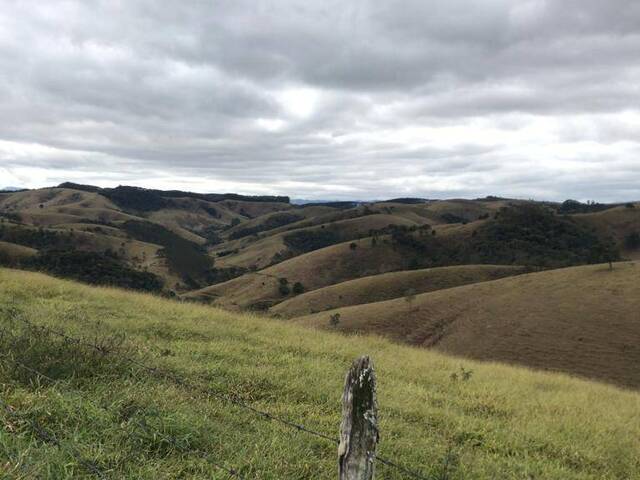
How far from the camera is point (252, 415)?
23.6 ft

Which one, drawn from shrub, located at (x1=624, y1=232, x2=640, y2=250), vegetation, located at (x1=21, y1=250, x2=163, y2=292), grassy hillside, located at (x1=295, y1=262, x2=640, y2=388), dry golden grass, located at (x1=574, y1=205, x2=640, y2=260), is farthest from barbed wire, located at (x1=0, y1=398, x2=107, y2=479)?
shrub, located at (x1=624, y1=232, x2=640, y2=250)

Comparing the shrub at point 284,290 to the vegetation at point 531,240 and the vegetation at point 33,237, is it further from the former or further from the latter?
the vegetation at point 33,237

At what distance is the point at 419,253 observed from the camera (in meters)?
144

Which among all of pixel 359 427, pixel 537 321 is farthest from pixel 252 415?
pixel 537 321

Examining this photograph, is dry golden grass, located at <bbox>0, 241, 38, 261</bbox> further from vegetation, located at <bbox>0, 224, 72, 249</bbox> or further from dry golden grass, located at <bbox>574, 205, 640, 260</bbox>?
dry golden grass, located at <bbox>574, 205, 640, 260</bbox>

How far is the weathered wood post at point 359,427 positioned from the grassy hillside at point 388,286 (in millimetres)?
82494

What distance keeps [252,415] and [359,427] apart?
380 centimetres

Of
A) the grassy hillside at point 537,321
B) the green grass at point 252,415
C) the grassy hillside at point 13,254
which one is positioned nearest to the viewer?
the green grass at point 252,415

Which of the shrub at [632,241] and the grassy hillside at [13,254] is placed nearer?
the grassy hillside at [13,254]

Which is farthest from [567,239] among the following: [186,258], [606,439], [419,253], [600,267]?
[606,439]

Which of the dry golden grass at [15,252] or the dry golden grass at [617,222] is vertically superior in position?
the dry golden grass at [617,222]

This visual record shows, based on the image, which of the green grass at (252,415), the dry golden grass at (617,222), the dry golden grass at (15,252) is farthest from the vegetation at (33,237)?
the dry golden grass at (617,222)

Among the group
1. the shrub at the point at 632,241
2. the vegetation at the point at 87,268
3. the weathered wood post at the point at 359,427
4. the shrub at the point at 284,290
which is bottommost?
the shrub at the point at 284,290

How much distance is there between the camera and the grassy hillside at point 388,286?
289ft
